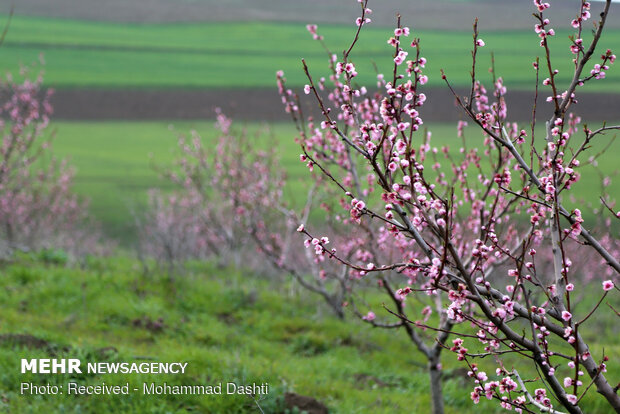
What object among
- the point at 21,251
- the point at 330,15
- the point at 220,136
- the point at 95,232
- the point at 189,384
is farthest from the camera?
the point at 330,15

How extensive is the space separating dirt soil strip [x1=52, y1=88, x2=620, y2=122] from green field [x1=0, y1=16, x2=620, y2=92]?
1483 mm

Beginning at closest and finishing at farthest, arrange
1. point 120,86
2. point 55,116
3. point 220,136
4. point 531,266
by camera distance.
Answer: point 531,266 < point 220,136 < point 55,116 < point 120,86

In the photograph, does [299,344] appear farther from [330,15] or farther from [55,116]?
[330,15]

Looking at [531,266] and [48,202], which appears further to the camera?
[48,202]

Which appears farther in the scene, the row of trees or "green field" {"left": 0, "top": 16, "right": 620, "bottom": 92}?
"green field" {"left": 0, "top": 16, "right": 620, "bottom": 92}

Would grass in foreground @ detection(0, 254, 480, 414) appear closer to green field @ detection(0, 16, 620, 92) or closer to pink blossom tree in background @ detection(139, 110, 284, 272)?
pink blossom tree in background @ detection(139, 110, 284, 272)

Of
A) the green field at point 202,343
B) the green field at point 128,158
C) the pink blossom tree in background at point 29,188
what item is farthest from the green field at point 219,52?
the green field at point 202,343

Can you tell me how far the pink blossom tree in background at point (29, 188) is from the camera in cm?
1204

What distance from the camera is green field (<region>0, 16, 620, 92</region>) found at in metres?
46.6

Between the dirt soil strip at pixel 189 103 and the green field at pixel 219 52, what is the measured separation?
1.48 metres

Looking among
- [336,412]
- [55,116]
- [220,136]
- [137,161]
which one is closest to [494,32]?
[137,161]

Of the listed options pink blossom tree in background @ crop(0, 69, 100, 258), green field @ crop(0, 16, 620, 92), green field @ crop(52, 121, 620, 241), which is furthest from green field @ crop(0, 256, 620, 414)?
green field @ crop(0, 16, 620, 92)

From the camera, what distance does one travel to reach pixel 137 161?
126ft

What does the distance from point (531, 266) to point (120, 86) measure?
4706cm
